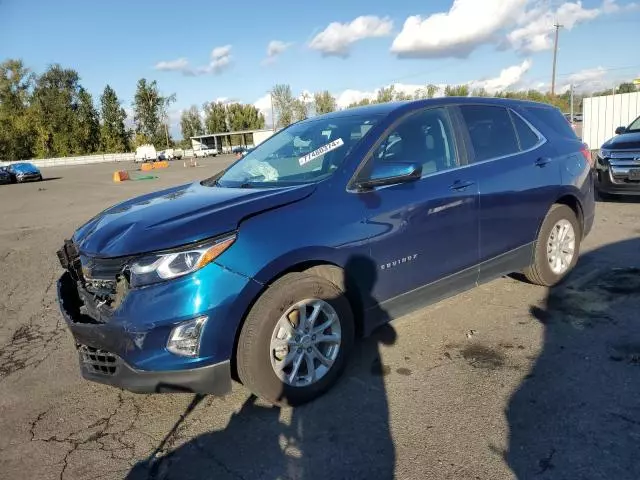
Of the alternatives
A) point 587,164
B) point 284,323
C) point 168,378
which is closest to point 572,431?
point 284,323

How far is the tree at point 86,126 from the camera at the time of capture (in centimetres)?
8181

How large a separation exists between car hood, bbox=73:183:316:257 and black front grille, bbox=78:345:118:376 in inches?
22.4

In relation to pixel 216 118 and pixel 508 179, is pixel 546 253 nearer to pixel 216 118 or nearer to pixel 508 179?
pixel 508 179

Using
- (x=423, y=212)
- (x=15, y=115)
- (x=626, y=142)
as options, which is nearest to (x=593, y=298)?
(x=423, y=212)

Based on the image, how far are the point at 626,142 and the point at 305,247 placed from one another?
25.4ft

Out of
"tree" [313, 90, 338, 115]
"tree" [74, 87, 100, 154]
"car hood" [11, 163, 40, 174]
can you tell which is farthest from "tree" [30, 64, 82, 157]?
"car hood" [11, 163, 40, 174]

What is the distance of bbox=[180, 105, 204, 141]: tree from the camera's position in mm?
97562

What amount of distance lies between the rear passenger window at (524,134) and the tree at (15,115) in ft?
279

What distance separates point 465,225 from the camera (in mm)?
3889

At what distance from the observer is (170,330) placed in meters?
2.68

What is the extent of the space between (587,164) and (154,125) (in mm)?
94114

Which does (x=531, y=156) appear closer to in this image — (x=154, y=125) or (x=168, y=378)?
(x=168, y=378)

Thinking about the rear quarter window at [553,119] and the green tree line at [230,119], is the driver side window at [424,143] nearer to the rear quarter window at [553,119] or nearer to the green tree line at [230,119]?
the rear quarter window at [553,119]

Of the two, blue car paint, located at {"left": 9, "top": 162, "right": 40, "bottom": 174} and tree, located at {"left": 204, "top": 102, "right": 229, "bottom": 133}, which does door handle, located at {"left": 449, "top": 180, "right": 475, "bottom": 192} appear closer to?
blue car paint, located at {"left": 9, "top": 162, "right": 40, "bottom": 174}
